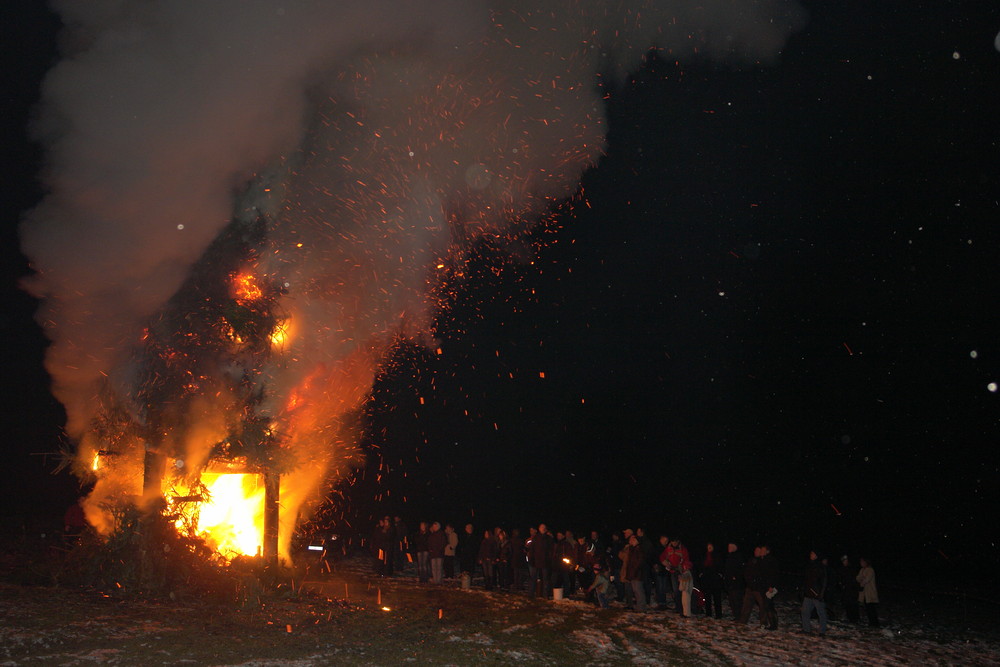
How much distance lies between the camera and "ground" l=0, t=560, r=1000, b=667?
873 centimetres

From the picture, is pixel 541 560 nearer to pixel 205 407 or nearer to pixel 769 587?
pixel 769 587

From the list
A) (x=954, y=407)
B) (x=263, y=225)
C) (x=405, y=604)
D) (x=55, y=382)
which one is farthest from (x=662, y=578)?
(x=954, y=407)

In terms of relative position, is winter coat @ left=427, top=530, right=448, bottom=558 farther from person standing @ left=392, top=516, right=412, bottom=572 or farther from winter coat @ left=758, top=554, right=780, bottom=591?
winter coat @ left=758, top=554, right=780, bottom=591

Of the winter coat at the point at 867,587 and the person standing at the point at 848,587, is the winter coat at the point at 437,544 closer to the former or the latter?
the person standing at the point at 848,587

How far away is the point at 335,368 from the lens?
16.8 metres

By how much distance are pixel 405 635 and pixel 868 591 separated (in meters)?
7.82

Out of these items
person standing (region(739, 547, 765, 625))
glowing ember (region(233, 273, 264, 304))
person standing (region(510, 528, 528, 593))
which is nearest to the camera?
person standing (region(739, 547, 765, 625))

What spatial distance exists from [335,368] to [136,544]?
224 inches

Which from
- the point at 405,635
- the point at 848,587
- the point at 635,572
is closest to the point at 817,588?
the point at 848,587

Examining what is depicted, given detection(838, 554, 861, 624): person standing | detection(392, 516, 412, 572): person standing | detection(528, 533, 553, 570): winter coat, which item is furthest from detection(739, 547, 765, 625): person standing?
detection(392, 516, 412, 572): person standing

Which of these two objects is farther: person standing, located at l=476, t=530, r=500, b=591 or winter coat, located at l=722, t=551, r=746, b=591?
person standing, located at l=476, t=530, r=500, b=591

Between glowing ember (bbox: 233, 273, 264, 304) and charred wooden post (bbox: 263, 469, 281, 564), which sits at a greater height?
glowing ember (bbox: 233, 273, 264, 304)

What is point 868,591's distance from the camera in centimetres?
1283

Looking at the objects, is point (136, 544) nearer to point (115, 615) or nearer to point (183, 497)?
point (183, 497)
